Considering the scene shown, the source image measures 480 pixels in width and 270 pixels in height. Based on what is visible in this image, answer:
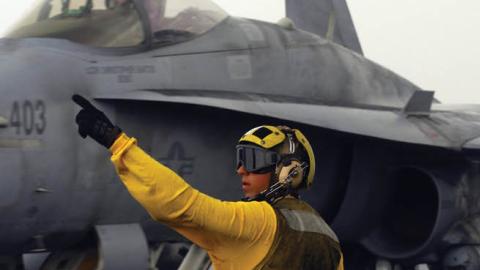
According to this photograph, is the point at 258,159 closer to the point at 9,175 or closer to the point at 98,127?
Result: the point at 98,127

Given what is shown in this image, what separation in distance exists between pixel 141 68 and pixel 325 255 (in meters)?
3.71

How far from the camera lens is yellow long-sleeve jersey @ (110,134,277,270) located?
2.37 metres

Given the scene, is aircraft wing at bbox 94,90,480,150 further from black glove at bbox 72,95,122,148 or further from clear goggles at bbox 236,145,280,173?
black glove at bbox 72,95,122,148

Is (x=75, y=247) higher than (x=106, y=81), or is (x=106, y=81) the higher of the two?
(x=106, y=81)

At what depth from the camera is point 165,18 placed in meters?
6.63

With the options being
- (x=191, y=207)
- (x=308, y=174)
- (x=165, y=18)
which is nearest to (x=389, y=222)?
(x=165, y=18)

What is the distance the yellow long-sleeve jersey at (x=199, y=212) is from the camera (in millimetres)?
2367

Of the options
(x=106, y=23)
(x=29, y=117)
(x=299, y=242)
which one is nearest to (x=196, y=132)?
(x=106, y=23)

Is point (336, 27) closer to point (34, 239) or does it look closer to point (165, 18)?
point (165, 18)

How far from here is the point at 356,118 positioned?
7023 millimetres

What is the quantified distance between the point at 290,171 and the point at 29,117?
317 centimetres

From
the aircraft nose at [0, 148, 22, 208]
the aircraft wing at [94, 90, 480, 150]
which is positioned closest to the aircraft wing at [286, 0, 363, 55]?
the aircraft wing at [94, 90, 480, 150]

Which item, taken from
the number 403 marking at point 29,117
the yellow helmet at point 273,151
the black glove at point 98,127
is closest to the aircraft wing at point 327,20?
the number 403 marking at point 29,117

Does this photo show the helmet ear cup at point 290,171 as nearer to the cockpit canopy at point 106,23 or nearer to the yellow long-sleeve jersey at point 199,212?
the yellow long-sleeve jersey at point 199,212
